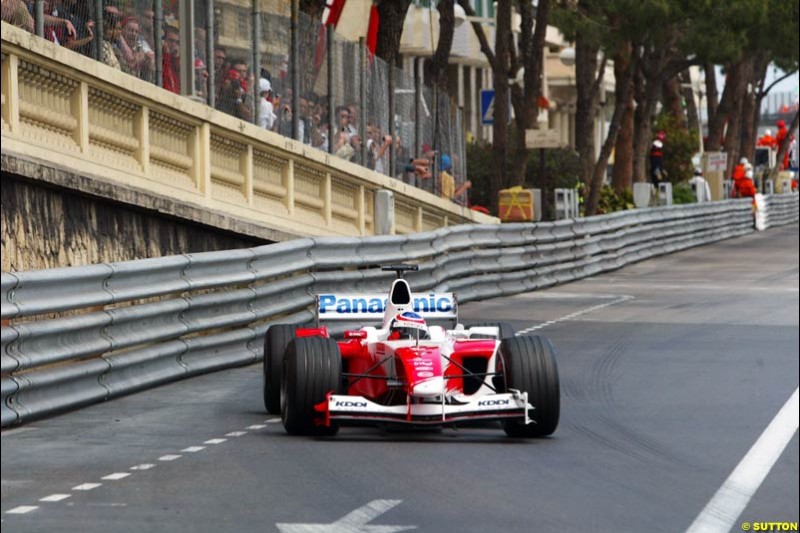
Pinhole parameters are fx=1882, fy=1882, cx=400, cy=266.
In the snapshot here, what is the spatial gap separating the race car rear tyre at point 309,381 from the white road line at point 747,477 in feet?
7.91

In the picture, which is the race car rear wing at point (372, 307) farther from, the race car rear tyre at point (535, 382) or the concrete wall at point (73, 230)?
the concrete wall at point (73, 230)

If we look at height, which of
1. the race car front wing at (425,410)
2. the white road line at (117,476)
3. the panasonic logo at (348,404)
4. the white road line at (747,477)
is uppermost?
the panasonic logo at (348,404)

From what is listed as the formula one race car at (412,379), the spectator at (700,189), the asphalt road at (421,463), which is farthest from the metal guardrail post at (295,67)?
the spectator at (700,189)

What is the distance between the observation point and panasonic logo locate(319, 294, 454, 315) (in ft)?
41.0

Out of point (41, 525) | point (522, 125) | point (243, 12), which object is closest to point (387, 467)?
point (41, 525)

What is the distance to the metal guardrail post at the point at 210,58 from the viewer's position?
17969 millimetres

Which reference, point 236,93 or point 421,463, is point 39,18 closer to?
point 236,93

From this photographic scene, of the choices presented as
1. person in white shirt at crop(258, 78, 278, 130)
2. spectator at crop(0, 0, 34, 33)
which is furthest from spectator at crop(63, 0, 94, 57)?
person in white shirt at crop(258, 78, 278, 130)

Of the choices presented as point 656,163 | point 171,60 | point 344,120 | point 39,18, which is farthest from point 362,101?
point 656,163

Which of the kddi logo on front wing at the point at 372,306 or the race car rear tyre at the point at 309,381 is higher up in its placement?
the kddi logo on front wing at the point at 372,306

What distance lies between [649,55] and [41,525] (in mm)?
44355

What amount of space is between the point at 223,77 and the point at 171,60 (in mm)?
1172

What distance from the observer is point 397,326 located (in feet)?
37.6

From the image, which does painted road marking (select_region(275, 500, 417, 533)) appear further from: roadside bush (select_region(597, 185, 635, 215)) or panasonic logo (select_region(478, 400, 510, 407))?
roadside bush (select_region(597, 185, 635, 215))
